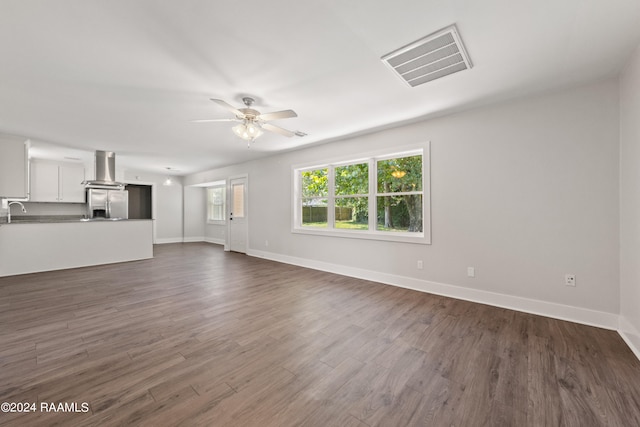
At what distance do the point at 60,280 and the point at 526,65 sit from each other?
7075mm

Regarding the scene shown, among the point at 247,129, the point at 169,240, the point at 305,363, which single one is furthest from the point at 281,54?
the point at 169,240

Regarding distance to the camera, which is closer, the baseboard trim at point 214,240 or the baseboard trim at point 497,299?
the baseboard trim at point 497,299

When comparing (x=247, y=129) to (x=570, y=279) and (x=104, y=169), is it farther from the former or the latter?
(x=104, y=169)

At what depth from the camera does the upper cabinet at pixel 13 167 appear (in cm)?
448

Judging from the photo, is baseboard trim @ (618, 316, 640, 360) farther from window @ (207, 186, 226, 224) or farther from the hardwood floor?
window @ (207, 186, 226, 224)

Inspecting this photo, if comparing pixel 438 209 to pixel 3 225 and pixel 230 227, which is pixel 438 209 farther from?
pixel 3 225

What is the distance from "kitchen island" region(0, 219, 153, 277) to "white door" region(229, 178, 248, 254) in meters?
2.05

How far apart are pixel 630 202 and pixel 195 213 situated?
34.8 ft

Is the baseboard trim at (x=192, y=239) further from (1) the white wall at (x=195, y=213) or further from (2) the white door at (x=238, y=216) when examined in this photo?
(2) the white door at (x=238, y=216)

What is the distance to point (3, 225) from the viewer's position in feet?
14.4

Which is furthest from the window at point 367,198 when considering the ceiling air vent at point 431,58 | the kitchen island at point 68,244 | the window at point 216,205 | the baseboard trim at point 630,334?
the window at point 216,205

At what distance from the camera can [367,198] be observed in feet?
14.9

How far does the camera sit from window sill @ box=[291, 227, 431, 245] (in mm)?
3808

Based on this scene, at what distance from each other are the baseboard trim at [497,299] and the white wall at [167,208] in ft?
23.0
